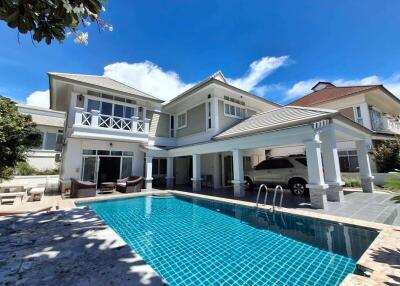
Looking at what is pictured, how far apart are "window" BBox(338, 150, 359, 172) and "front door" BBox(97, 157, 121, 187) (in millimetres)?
21400

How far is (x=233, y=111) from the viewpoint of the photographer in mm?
17266

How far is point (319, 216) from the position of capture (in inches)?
288

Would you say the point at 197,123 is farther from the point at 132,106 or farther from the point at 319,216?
the point at 319,216

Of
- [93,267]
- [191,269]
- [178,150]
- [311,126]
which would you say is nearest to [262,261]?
[191,269]

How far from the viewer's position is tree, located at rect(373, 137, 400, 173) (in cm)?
1500

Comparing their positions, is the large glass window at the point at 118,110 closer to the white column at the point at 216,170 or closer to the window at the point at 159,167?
the window at the point at 159,167

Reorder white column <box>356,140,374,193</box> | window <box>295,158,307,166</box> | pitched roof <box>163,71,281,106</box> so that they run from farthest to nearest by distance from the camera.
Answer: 1. pitched roof <box>163,71,281,106</box>
2. white column <box>356,140,374,193</box>
3. window <box>295,158,307,166</box>

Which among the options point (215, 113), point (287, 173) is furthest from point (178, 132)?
point (287, 173)

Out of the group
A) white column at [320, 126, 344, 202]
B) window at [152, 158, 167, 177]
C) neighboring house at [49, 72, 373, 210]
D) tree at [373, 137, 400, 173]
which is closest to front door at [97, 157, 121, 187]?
neighboring house at [49, 72, 373, 210]

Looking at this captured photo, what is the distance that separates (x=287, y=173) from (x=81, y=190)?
1361cm

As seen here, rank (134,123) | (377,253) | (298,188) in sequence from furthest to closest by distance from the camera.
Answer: (134,123), (298,188), (377,253)

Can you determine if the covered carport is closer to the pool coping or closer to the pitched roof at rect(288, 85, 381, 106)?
the pool coping

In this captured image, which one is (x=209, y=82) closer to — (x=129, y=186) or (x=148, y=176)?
(x=148, y=176)

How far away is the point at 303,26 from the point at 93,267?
15.5 meters
